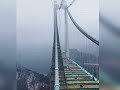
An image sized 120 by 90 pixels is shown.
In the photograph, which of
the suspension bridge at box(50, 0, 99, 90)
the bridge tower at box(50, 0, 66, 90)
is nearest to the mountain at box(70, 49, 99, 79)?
the suspension bridge at box(50, 0, 99, 90)

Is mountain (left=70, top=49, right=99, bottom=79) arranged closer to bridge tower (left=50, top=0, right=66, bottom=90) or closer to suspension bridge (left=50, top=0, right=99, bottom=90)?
suspension bridge (left=50, top=0, right=99, bottom=90)

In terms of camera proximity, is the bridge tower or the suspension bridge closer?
the bridge tower

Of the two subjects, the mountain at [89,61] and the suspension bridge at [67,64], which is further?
the suspension bridge at [67,64]

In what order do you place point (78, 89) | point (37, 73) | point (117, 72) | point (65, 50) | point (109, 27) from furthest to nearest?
point (65, 50) < point (37, 73) < point (78, 89) < point (109, 27) < point (117, 72)

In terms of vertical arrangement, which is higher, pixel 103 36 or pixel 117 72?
pixel 103 36

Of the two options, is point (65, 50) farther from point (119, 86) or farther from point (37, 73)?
point (119, 86)

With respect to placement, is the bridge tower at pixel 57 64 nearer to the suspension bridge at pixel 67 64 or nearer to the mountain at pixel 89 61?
the suspension bridge at pixel 67 64

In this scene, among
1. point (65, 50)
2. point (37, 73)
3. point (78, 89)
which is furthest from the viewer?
point (65, 50)

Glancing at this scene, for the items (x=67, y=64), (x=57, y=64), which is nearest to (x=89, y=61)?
(x=57, y=64)

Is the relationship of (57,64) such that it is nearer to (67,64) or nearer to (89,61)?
(89,61)

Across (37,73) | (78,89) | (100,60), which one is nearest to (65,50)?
(37,73)

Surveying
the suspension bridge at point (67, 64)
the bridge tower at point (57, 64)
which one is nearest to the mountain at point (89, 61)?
the suspension bridge at point (67, 64)
